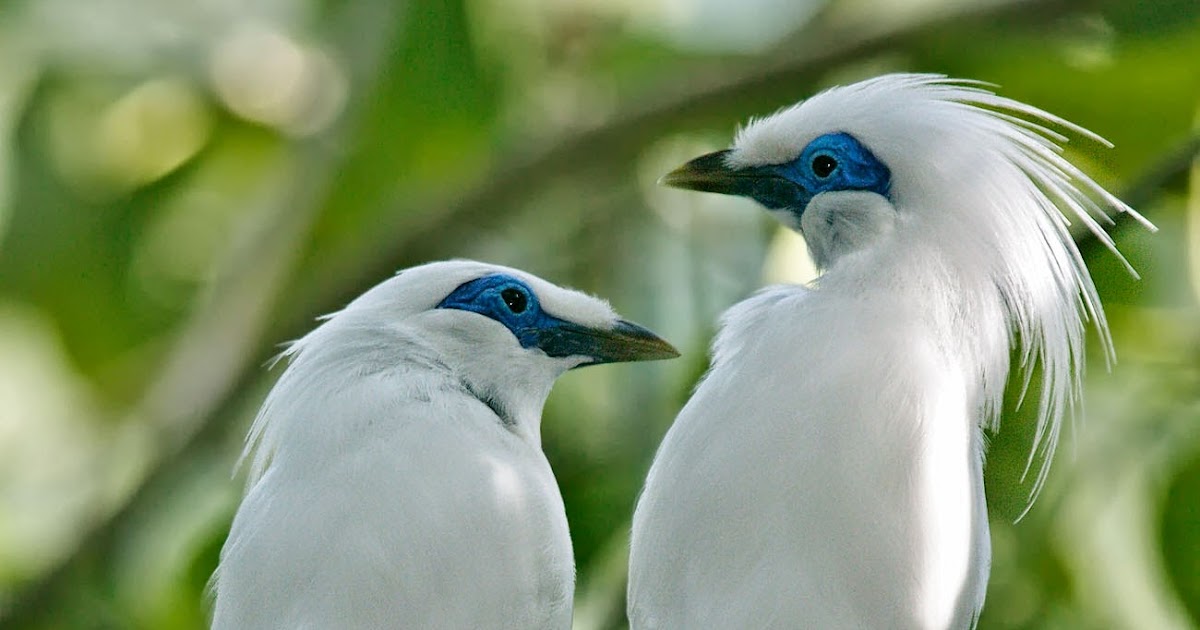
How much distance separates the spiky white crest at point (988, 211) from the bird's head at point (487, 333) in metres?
0.67

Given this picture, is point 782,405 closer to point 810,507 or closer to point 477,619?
point 810,507

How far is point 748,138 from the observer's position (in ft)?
14.7

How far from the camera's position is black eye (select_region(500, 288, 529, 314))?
15.0ft

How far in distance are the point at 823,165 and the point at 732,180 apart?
10.8 inches

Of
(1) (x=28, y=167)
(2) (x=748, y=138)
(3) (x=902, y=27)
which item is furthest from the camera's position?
(1) (x=28, y=167)

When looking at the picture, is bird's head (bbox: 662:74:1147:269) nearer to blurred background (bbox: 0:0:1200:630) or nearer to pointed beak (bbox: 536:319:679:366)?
pointed beak (bbox: 536:319:679:366)

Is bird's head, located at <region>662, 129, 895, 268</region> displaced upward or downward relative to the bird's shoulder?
upward

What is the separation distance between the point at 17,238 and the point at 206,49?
1.03 m

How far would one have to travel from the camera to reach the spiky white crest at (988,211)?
407cm

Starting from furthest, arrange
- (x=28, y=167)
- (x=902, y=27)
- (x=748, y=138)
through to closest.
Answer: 1. (x=28, y=167)
2. (x=902, y=27)
3. (x=748, y=138)

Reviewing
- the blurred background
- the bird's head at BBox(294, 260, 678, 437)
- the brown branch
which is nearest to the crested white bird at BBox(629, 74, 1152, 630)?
the bird's head at BBox(294, 260, 678, 437)

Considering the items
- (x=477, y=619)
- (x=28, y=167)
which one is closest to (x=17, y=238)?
(x=28, y=167)

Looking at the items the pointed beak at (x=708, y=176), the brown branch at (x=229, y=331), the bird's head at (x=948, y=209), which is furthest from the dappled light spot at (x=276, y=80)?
the bird's head at (x=948, y=209)

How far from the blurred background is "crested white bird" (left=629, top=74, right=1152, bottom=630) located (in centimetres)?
75
